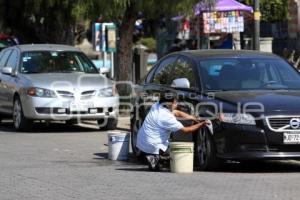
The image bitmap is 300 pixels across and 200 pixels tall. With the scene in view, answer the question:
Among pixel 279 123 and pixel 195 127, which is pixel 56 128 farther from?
pixel 279 123

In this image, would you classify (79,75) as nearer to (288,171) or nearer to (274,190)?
(288,171)

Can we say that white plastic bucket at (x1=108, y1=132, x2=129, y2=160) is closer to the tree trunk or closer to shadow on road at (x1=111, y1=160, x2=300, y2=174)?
shadow on road at (x1=111, y1=160, x2=300, y2=174)

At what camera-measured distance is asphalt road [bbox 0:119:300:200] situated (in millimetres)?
8766

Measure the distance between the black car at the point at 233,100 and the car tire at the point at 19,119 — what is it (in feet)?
13.2

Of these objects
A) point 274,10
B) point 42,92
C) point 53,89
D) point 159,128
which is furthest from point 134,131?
point 274,10

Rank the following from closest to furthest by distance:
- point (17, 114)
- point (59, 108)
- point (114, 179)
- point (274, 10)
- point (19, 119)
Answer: point (114, 179) < point (59, 108) < point (19, 119) < point (17, 114) < point (274, 10)

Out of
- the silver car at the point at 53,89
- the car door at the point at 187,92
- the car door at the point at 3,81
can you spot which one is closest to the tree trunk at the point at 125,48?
the silver car at the point at 53,89

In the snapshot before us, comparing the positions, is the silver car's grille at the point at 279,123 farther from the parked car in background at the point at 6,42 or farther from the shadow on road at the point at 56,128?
the parked car in background at the point at 6,42

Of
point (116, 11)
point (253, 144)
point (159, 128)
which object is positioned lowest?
point (253, 144)

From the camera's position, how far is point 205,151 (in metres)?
10.5

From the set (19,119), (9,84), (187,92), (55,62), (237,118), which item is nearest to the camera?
(237,118)

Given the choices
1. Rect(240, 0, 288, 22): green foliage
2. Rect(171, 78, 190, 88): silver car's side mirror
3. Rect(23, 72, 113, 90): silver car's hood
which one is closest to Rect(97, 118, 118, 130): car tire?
Rect(23, 72, 113, 90): silver car's hood

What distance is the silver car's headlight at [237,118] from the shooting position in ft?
32.9

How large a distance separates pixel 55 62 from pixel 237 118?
789 centimetres
